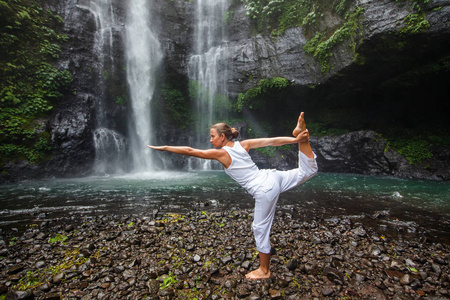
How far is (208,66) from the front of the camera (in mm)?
19406

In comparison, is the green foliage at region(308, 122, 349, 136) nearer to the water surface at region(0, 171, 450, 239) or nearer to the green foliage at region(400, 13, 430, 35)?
the green foliage at region(400, 13, 430, 35)

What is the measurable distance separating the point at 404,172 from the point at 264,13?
49.5ft

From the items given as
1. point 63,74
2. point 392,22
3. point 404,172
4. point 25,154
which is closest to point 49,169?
point 25,154

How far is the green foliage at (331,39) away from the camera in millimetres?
11133

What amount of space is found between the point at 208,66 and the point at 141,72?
599cm

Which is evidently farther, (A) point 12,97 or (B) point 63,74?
(B) point 63,74

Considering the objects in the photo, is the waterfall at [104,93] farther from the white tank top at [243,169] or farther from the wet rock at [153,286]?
the white tank top at [243,169]

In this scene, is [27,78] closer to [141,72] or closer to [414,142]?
[141,72]

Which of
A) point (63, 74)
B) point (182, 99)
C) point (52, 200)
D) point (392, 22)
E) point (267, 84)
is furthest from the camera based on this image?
point (182, 99)

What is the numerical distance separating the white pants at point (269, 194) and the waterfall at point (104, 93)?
14.7 m

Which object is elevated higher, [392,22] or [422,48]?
[392,22]

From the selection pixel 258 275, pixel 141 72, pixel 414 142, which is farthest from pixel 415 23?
pixel 141 72

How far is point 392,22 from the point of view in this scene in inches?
392

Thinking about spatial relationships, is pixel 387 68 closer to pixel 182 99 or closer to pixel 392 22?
pixel 392 22
